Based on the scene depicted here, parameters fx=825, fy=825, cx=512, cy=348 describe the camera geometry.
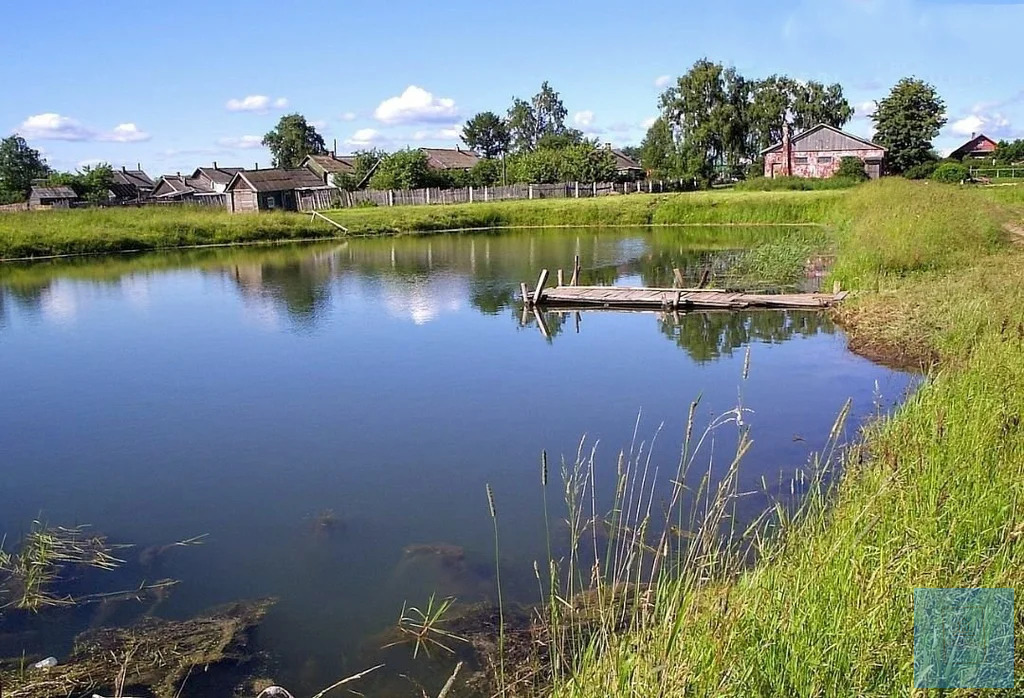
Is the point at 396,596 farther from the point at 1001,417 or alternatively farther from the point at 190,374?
the point at 190,374

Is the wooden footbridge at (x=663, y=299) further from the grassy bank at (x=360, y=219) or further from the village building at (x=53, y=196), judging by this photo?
the village building at (x=53, y=196)

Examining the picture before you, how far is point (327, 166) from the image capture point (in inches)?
2569

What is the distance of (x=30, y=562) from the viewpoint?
673cm

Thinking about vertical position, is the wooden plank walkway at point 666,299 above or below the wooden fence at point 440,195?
below

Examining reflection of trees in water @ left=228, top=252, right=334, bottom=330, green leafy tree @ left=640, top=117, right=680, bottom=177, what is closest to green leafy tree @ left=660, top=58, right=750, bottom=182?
green leafy tree @ left=640, top=117, right=680, bottom=177

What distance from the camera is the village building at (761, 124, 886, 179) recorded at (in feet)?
176

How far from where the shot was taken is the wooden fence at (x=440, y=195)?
51.5 m

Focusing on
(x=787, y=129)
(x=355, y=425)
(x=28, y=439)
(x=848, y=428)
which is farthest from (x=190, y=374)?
(x=787, y=129)

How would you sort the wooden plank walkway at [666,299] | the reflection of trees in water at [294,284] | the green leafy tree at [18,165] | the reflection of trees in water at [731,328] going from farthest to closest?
the green leafy tree at [18,165] < the reflection of trees in water at [294,284] < the wooden plank walkway at [666,299] < the reflection of trees in water at [731,328]

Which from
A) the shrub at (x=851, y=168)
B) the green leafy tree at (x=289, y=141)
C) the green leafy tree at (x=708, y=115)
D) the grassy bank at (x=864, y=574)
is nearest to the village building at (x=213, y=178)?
the green leafy tree at (x=289, y=141)

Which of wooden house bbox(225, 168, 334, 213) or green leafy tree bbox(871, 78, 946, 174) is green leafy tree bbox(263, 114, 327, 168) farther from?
green leafy tree bbox(871, 78, 946, 174)

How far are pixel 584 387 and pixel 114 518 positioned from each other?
21.2 feet
